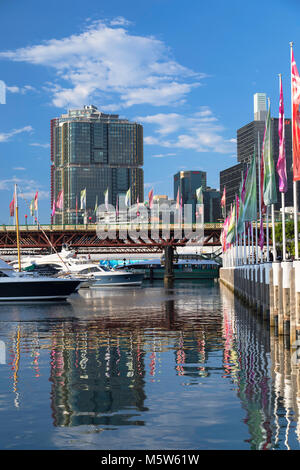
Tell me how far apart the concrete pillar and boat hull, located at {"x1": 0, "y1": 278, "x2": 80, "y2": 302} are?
1056 inches

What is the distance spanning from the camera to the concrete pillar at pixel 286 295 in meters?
26.5

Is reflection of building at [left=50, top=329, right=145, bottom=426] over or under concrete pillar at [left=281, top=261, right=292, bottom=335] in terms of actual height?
under

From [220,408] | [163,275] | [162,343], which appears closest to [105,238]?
[163,275]

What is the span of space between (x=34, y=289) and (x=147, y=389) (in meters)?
34.6

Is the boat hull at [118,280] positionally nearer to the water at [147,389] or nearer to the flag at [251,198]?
the flag at [251,198]

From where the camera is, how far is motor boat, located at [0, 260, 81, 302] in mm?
49281

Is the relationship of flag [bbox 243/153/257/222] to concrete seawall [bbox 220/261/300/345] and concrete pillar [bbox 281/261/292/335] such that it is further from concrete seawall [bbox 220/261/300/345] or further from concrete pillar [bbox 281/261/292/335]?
concrete pillar [bbox 281/261/292/335]

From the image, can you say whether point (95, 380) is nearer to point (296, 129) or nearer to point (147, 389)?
point (147, 389)

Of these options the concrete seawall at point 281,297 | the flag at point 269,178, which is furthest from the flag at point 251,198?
the flag at point 269,178

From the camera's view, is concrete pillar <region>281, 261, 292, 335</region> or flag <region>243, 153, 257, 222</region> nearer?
concrete pillar <region>281, 261, 292, 335</region>

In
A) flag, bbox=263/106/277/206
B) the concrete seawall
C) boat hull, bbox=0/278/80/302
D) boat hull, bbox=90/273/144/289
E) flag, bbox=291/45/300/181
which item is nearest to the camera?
the concrete seawall

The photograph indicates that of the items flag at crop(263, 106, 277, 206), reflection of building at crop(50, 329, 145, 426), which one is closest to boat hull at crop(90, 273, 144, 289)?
flag at crop(263, 106, 277, 206)
